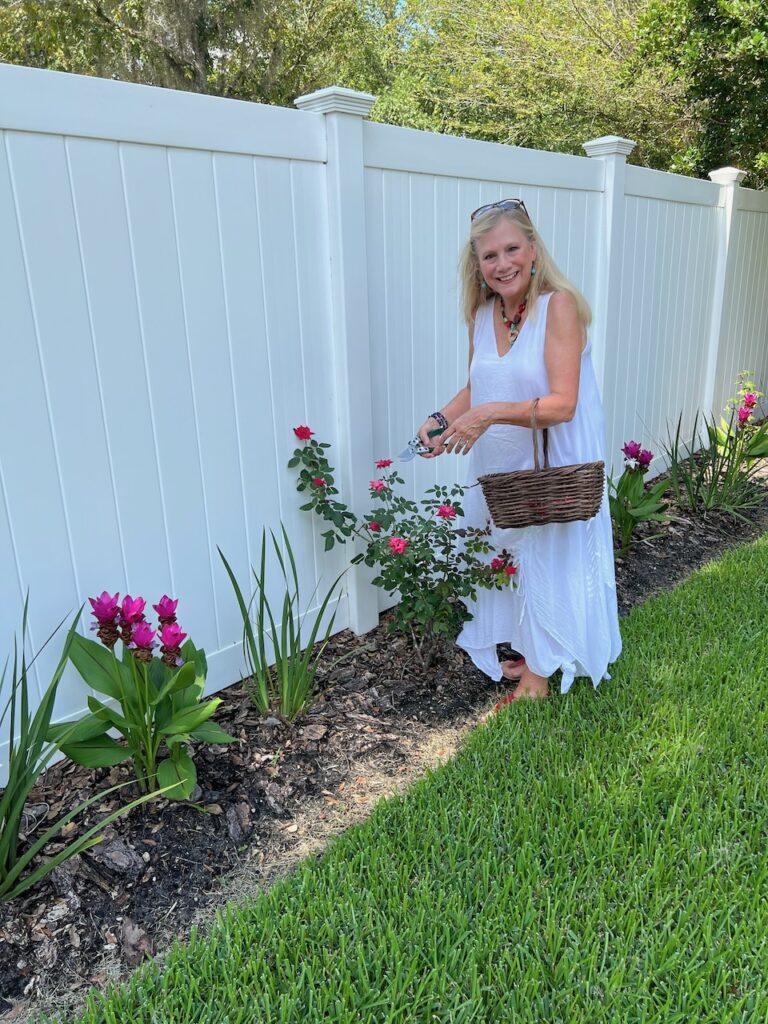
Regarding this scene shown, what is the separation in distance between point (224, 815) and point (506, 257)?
1.95 m

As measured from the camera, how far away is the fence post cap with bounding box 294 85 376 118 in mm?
2859

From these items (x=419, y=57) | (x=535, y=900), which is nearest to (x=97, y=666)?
(x=535, y=900)

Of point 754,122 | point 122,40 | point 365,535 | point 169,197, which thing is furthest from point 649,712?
point 122,40

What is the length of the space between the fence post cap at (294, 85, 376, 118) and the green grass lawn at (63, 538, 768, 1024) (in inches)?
92.0

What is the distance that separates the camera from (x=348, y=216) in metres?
3.01

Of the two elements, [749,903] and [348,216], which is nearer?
[749,903]

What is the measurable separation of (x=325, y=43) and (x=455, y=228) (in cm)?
1396

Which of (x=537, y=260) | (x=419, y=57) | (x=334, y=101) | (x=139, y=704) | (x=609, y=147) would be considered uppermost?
(x=419, y=57)

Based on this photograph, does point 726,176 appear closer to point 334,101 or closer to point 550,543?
point 334,101

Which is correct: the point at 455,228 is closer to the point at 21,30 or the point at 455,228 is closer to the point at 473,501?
the point at 473,501

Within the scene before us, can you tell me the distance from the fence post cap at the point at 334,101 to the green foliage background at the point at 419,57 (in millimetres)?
6016

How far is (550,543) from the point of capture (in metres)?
2.81

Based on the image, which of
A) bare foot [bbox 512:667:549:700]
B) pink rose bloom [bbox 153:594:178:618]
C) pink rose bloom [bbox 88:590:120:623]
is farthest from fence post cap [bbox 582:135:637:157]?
pink rose bloom [bbox 88:590:120:623]

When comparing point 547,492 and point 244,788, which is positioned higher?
point 547,492
